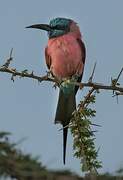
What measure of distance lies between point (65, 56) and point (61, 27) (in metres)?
0.67

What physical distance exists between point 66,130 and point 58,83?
5.26ft

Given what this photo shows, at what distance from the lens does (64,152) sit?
7.60 ft

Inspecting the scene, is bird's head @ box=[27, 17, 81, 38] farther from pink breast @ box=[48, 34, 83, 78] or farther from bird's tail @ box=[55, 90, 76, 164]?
bird's tail @ box=[55, 90, 76, 164]

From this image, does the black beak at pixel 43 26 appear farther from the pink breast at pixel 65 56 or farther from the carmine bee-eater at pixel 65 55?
the pink breast at pixel 65 56

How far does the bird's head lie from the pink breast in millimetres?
96

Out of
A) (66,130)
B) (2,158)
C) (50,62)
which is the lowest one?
(50,62)

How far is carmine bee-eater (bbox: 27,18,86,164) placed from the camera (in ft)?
14.7

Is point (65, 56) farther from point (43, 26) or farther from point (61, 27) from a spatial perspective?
point (61, 27)

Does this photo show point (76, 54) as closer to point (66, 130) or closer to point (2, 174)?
point (66, 130)

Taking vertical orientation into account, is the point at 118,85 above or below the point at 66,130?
above

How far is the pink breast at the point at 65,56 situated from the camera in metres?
4.82

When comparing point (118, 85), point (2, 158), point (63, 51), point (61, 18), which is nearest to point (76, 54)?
point (63, 51)

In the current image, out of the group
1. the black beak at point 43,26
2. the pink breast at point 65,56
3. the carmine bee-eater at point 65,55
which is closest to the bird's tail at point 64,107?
the carmine bee-eater at point 65,55

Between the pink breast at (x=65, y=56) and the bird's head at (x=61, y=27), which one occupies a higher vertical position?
the bird's head at (x=61, y=27)
